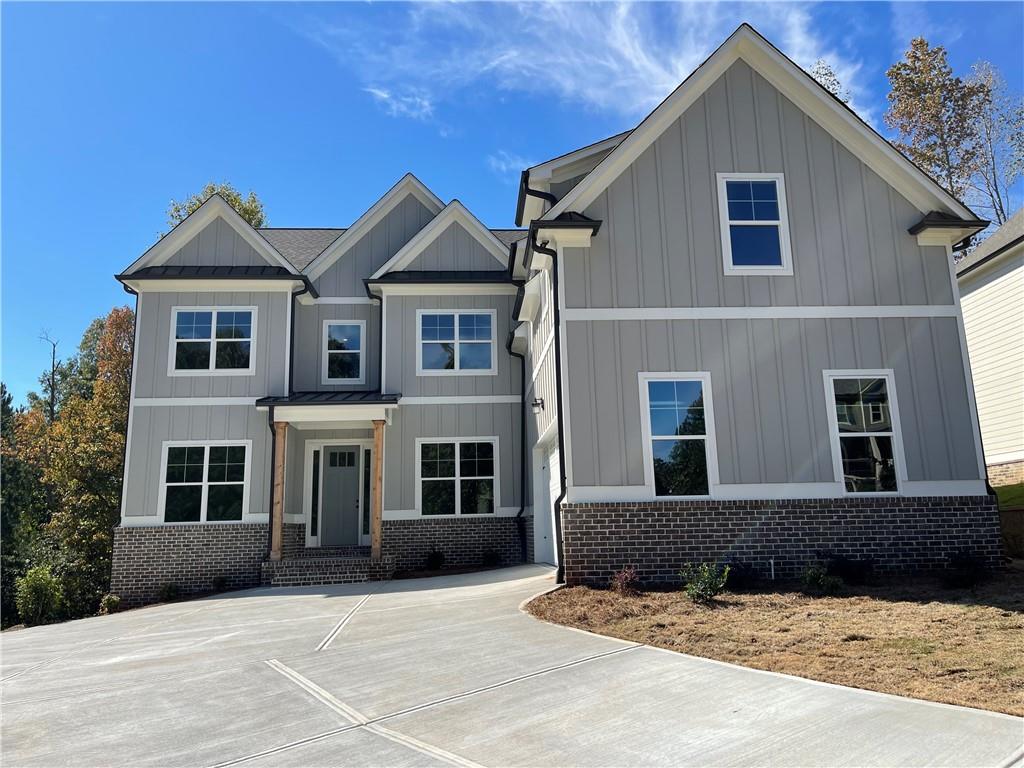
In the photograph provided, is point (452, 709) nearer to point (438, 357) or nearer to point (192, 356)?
point (438, 357)

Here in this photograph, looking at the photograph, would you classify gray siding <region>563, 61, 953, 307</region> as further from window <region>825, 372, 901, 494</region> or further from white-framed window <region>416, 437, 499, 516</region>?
white-framed window <region>416, 437, 499, 516</region>

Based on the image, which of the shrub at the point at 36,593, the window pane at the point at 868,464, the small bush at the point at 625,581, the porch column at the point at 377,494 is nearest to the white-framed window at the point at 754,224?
the window pane at the point at 868,464

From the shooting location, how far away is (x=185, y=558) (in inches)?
615

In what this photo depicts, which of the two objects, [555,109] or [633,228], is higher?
[555,109]

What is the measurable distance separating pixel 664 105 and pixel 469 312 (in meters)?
7.43

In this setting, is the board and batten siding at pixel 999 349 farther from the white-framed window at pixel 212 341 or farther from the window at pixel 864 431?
the white-framed window at pixel 212 341

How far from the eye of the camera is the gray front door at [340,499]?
17578 millimetres

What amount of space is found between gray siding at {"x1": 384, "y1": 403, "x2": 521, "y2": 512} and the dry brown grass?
720cm

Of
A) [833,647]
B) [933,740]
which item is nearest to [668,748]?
[933,740]

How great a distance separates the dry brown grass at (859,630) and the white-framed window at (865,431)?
1.67 metres

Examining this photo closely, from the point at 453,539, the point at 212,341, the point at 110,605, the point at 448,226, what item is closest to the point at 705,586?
the point at 453,539

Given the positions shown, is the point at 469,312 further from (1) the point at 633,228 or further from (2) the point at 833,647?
(2) the point at 833,647

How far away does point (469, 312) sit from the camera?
17.5 meters

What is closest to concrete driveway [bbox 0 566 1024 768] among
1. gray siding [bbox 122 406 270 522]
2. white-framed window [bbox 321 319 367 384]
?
gray siding [bbox 122 406 270 522]
